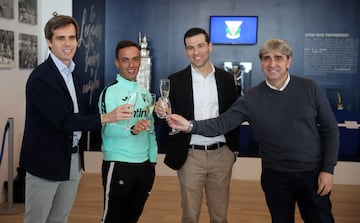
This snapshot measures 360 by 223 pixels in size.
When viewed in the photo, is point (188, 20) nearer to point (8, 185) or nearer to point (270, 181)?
point (8, 185)

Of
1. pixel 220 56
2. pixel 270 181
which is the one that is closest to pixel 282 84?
pixel 270 181

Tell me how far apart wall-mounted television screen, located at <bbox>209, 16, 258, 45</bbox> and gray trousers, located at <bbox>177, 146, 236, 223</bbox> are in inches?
184

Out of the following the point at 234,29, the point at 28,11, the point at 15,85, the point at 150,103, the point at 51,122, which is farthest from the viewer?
the point at 234,29

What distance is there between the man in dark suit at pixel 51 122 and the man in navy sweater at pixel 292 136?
A: 82cm

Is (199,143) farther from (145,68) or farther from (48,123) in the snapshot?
(145,68)

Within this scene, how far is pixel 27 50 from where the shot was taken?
201 inches

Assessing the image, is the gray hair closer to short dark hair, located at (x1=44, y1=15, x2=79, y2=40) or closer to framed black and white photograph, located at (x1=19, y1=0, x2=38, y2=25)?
short dark hair, located at (x1=44, y1=15, x2=79, y2=40)

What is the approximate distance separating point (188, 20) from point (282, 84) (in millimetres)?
5279

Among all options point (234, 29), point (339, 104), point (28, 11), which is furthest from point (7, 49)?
point (339, 104)

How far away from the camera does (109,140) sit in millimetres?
2795

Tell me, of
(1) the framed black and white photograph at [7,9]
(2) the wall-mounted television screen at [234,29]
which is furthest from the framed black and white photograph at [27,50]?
(2) the wall-mounted television screen at [234,29]

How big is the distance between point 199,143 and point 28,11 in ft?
10.2

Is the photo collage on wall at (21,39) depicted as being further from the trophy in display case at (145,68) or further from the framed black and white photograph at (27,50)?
the trophy in display case at (145,68)

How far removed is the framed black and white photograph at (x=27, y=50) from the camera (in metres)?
4.96
